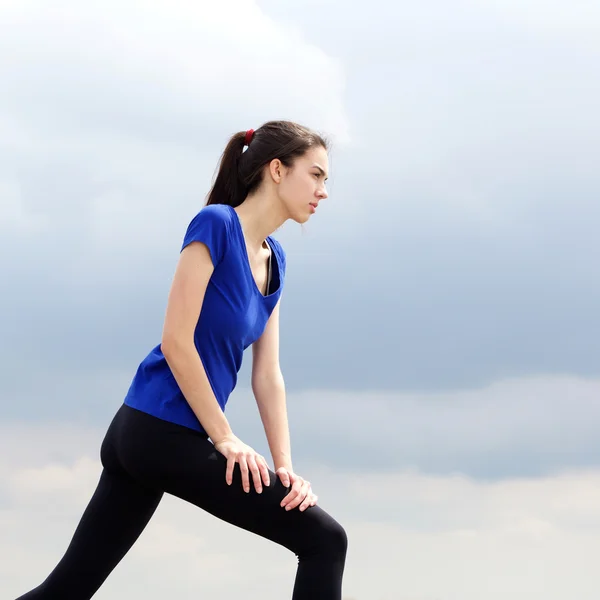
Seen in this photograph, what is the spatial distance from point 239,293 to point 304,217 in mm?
402

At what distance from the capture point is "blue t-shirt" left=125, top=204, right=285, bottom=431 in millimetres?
3732

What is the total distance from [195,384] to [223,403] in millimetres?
241

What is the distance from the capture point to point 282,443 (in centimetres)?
408

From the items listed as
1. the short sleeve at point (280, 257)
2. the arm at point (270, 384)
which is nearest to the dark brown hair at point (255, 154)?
the short sleeve at point (280, 257)

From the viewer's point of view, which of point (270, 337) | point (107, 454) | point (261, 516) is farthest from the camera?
point (270, 337)

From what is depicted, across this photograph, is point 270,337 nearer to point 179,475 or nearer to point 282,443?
point 282,443

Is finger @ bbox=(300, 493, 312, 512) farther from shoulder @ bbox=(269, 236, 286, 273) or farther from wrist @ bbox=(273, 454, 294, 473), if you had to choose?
shoulder @ bbox=(269, 236, 286, 273)

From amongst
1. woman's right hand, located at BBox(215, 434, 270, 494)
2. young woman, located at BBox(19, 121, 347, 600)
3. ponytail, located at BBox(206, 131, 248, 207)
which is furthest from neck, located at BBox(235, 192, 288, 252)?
woman's right hand, located at BBox(215, 434, 270, 494)

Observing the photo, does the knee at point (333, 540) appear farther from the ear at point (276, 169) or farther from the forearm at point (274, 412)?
the ear at point (276, 169)

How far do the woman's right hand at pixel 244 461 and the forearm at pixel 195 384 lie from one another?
36 millimetres

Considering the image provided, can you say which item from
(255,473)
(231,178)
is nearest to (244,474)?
(255,473)

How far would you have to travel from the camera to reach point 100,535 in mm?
3914

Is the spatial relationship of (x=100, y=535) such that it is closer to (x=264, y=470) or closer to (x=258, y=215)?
(x=264, y=470)

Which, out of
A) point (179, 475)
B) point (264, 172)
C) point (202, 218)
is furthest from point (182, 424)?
point (264, 172)
